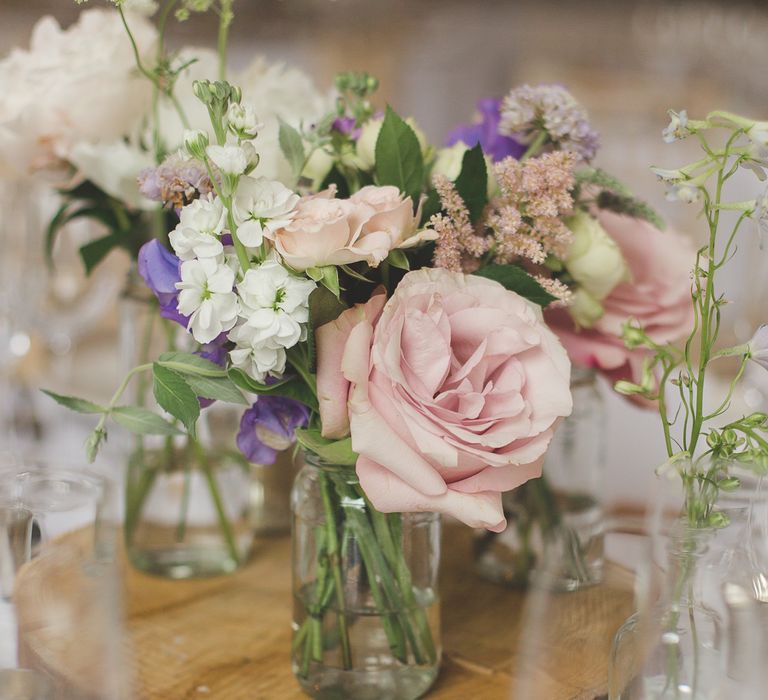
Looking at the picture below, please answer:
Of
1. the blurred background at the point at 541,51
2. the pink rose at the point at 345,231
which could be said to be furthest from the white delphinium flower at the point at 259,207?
the blurred background at the point at 541,51

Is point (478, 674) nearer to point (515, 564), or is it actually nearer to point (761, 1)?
point (515, 564)

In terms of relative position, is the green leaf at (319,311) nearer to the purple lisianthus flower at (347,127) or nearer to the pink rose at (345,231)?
A: the pink rose at (345,231)

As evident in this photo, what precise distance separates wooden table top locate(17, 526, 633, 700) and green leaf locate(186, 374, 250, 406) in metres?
0.22

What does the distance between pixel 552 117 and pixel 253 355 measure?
0.26 metres

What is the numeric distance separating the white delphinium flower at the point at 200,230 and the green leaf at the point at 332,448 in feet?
0.39

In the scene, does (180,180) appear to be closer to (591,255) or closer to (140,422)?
(140,422)

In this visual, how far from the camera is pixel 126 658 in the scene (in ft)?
2.15

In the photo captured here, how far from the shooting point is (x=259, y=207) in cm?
49

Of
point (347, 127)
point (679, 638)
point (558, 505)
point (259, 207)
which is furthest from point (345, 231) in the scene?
point (558, 505)

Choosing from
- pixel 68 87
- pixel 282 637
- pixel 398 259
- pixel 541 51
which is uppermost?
pixel 541 51

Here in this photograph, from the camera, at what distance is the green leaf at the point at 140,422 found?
567 mm

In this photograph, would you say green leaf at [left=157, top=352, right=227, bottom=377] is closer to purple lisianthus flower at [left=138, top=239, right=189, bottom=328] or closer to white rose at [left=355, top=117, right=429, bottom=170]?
purple lisianthus flower at [left=138, top=239, right=189, bottom=328]

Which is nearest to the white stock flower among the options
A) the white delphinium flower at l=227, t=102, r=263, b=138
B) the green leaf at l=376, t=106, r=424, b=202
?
the white delphinium flower at l=227, t=102, r=263, b=138

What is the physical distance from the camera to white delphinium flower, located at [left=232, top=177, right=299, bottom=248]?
1.60 ft
